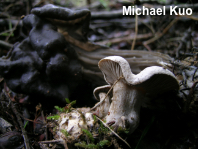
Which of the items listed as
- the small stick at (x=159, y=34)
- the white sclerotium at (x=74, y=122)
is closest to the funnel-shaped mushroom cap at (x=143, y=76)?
the white sclerotium at (x=74, y=122)

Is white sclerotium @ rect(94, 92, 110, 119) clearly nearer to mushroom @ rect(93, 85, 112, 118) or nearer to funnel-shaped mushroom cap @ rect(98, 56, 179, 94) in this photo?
mushroom @ rect(93, 85, 112, 118)

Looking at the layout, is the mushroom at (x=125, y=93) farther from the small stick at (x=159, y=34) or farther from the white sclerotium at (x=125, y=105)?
the small stick at (x=159, y=34)

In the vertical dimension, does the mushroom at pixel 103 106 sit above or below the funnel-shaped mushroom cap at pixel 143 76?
below

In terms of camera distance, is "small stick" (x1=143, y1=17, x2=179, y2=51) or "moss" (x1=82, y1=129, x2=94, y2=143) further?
"small stick" (x1=143, y1=17, x2=179, y2=51)

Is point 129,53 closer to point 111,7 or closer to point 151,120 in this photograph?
point 151,120

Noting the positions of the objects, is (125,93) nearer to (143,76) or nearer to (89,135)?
(143,76)

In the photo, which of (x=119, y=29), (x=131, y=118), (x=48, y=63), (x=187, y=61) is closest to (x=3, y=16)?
(x=48, y=63)

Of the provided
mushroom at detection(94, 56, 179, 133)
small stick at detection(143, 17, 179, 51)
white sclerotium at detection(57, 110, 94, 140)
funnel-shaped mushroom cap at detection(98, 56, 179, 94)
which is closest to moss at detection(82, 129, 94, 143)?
white sclerotium at detection(57, 110, 94, 140)

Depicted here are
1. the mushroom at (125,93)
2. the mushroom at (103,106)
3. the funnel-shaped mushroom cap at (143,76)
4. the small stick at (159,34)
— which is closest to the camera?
the funnel-shaped mushroom cap at (143,76)
